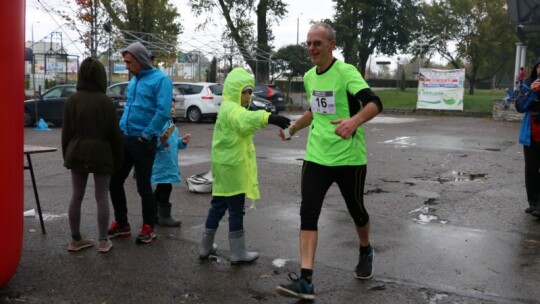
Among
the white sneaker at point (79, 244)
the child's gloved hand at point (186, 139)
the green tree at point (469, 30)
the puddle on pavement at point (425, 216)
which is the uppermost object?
the green tree at point (469, 30)

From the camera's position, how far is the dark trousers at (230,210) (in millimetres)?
4809

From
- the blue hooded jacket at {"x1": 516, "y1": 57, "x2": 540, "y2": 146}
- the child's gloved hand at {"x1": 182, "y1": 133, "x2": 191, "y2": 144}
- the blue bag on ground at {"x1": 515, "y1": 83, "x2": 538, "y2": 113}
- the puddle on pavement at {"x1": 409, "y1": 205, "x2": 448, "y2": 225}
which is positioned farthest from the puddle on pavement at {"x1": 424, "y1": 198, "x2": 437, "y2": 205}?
the child's gloved hand at {"x1": 182, "y1": 133, "x2": 191, "y2": 144}

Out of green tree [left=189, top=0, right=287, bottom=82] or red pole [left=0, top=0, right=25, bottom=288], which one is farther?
green tree [left=189, top=0, right=287, bottom=82]

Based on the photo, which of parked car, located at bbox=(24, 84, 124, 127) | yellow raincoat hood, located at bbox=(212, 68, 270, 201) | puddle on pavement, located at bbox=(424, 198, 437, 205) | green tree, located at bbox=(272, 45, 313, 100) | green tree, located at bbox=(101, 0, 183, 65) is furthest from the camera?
green tree, located at bbox=(272, 45, 313, 100)

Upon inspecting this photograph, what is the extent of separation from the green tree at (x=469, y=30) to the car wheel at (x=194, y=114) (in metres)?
23.9

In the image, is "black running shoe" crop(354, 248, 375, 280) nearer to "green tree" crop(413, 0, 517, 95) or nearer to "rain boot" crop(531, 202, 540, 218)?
"rain boot" crop(531, 202, 540, 218)

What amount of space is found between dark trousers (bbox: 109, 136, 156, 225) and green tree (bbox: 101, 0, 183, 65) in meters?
21.0

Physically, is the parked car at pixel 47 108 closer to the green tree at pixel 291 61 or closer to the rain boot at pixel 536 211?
the green tree at pixel 291 61

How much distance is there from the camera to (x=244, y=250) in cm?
488

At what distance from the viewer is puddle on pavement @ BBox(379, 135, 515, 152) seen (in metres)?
14.3

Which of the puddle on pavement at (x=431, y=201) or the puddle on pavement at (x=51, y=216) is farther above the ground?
the puddle on pavement at (x=431, y=201)

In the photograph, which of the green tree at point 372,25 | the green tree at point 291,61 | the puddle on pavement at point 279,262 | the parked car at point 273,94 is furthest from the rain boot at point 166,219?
the green tree at point 372,25

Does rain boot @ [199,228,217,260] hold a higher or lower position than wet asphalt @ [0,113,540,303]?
higher

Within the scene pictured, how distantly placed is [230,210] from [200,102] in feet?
54.2
